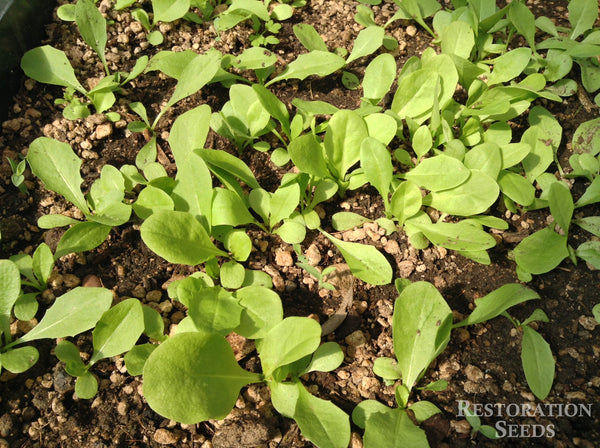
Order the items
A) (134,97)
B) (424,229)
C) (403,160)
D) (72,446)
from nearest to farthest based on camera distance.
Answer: (72,446) → (424,229) → (403,160) → (134,97)

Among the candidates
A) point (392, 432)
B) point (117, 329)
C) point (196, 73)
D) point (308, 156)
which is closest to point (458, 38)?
point (308, 156)

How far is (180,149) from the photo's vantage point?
1355 millimetres

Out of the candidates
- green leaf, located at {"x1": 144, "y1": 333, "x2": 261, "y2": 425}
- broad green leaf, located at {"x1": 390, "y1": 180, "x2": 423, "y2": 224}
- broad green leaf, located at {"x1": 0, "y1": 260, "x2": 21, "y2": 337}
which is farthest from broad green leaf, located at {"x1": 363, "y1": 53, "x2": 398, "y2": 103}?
broad green leaf, located at {"x1": 0, "y1": 260, "x2": 21, "y2": 337}

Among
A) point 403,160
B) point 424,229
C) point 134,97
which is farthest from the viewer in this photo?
point 134,97

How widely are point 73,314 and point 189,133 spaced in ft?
1.73

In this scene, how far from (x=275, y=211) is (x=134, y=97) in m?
0.65

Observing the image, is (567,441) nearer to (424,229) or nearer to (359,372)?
(359,372)

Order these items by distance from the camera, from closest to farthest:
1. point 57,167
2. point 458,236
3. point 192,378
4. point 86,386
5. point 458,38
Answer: point 192,378
point 86,386
point 458,236
point 57,167
point 458,38

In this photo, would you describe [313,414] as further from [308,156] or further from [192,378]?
[308,156]

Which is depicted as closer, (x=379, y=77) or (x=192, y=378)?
(x=192, y=378)

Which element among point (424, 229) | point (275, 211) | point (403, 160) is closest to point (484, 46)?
point (403, 160)

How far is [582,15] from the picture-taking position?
1.64 m

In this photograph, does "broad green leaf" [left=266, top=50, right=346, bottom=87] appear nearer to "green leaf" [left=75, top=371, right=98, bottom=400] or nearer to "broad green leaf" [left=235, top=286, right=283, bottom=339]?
"broad green leaf" [left=235, top=286, right=283, bottom=339]

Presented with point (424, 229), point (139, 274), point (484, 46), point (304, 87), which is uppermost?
point (484, 46)
